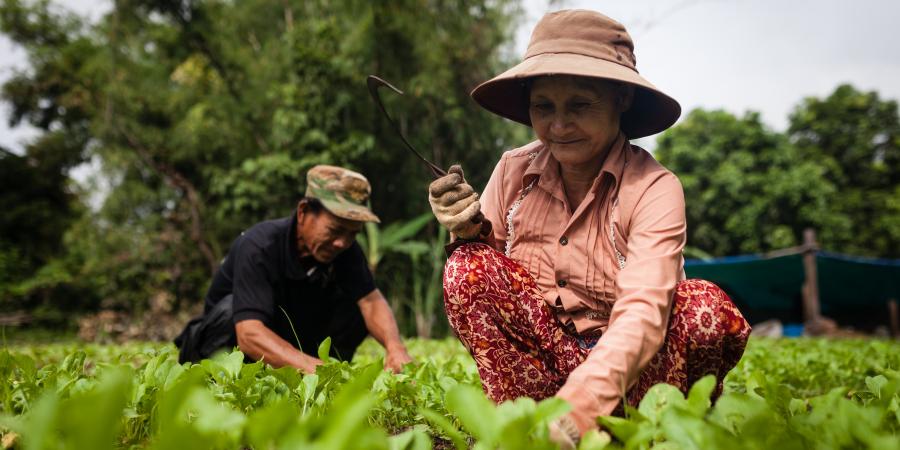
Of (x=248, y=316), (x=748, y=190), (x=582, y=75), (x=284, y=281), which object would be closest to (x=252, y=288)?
(x=248, y=316)

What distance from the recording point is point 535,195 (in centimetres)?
189

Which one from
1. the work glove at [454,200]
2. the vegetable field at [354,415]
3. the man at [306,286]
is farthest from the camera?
the man at [306,286]

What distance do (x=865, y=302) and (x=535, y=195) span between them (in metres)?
14.2

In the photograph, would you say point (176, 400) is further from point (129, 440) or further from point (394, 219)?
point (394, 219)

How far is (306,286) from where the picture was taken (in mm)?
2850

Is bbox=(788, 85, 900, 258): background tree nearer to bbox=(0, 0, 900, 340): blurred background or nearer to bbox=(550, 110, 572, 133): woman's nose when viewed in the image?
bbox=(0, 0, 900, 340): blurred background

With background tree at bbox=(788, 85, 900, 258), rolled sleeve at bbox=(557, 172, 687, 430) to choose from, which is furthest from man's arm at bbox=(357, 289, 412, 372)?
background tree at bbox=(788, 85, 900, 258)

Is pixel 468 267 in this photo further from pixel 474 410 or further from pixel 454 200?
pixel 474 410

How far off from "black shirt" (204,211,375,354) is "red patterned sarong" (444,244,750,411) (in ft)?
3.59

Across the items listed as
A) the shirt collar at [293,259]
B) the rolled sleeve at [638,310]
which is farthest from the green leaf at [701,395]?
the shirt collar at [293,259]

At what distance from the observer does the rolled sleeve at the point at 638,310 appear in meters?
1.14

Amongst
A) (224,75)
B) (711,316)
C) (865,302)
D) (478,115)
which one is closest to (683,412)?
(711,316)

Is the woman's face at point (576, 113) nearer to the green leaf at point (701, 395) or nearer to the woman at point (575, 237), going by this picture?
the woman at point (575, 237)

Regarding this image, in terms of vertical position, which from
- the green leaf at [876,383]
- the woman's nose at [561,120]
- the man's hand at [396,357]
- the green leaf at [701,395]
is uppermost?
the woman's nose at [561,120]
